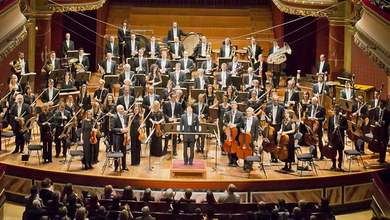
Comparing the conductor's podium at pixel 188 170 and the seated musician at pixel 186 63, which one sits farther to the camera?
the seated musician at pixel 186 63

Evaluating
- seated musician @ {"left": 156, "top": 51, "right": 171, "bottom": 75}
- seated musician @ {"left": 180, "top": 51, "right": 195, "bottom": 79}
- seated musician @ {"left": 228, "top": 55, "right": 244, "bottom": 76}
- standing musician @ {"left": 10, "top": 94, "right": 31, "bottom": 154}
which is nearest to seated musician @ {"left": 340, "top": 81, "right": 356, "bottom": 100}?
seated musician @ {"left": 228, "top": 55, "right": 244, "bottom": 76}

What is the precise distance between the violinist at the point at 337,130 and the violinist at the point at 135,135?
11.4 feet

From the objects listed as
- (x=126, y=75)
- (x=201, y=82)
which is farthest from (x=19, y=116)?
(x=201, y=82)

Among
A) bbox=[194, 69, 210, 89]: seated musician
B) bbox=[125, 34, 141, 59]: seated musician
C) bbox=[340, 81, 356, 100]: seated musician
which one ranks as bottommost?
bbox=[340, 81, 356, 100]: seated musician

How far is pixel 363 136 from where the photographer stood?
51.2 feet

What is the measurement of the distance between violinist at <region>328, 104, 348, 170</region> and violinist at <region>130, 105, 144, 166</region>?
348cm

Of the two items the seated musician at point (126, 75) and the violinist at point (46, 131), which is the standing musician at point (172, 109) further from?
the violinist at point (46, 131)

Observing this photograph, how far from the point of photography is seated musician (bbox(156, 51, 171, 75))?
698 inches

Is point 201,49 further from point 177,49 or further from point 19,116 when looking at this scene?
point 19,116

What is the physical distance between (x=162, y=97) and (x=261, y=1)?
28.6 ft

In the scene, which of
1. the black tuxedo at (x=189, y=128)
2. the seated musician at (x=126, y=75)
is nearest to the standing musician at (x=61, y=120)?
the seated musician at (x=126, y=75)

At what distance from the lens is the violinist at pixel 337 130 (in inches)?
587

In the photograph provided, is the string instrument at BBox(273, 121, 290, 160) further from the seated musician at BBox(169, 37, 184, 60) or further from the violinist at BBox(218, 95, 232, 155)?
the seated musician at BBox(169, 37, 184, 60)

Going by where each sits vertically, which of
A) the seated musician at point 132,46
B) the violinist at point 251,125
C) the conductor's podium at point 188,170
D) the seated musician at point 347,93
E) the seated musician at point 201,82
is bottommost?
the conductor's podium at point 188,170
